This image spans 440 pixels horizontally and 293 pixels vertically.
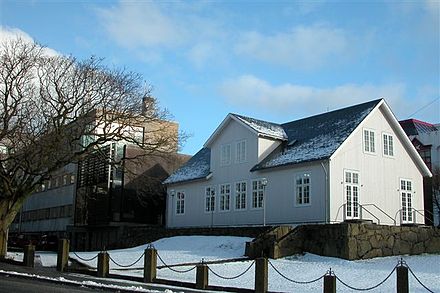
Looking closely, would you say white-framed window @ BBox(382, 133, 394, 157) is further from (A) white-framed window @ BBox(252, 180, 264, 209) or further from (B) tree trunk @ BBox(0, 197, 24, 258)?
(B) tree trunk @ BBox(0, 197, 24, 258)

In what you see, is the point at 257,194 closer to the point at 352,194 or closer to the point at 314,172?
the point at 314,172

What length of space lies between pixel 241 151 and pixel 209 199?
4447 mm

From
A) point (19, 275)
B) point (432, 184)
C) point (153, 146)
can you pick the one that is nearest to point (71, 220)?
point (153, 146)

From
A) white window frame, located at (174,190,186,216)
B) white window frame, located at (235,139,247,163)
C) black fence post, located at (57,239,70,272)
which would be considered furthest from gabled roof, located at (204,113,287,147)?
black fence post, located at (57,239,70,272)

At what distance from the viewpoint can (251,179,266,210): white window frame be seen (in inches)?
1432

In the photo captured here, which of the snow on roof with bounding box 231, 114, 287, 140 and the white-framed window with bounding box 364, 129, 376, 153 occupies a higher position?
the snow on roof with bounding box 231, 114, 287, 140

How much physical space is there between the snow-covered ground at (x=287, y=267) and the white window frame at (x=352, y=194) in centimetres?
435

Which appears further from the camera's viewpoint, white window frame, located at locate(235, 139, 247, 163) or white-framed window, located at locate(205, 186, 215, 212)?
white-framed window, located at locate(205, 186, 215, 212)

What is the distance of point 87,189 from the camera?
5612 centimetres

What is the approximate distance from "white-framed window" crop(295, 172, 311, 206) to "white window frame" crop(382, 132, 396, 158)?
18.2ft

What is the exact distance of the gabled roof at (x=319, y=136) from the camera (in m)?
33.5

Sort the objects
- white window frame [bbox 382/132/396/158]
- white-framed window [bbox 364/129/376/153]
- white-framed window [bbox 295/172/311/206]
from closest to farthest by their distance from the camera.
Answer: white-framed window [bbox 295/172/311/206] < white-framed window [bbox 364/129/376/153] < white window frame [bbox 382/132/396/158]

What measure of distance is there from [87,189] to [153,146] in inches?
915

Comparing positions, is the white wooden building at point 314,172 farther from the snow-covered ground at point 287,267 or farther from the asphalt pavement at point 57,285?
the asphalt pavement at point 57,285
